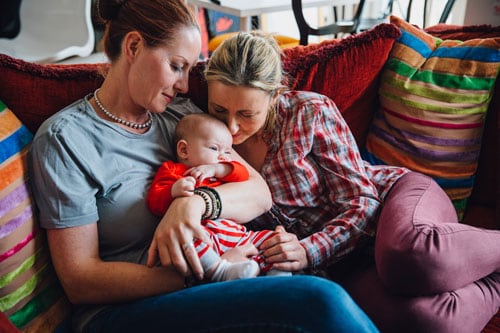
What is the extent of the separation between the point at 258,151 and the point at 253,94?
0.25m

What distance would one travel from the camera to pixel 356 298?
131cm

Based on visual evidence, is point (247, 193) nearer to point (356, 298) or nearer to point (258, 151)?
point (258, 151)

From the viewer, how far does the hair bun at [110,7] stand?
124 centimetres

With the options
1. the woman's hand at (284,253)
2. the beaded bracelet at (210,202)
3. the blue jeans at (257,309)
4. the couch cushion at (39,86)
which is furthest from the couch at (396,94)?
the blue jeans at (257,309)

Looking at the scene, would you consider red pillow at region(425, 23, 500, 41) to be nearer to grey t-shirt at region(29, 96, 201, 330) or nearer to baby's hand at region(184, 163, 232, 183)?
baby's hand at region(184, 163, 232, 183)

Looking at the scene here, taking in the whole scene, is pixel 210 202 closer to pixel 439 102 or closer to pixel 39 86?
pixel 39 86

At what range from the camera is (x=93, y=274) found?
1108 millimetres

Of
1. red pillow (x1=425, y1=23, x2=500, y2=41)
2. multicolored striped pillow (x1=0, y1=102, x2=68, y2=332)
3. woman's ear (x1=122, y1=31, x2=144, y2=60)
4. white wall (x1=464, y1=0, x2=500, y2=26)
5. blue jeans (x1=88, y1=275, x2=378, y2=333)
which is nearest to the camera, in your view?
blue jeans (x1=88, y1=275, x2=378, y2=333)

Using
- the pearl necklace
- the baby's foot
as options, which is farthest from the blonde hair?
the baby's foot

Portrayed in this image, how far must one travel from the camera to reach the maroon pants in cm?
114

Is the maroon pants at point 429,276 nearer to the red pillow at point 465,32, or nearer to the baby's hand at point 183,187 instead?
the baby's hand at point 183,187

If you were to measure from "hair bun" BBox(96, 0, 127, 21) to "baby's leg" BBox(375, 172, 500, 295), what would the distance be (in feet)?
3.00

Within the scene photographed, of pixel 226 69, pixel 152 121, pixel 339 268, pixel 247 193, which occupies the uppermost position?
pixel 226 69

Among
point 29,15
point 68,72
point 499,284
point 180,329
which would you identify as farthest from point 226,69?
point 29,15
